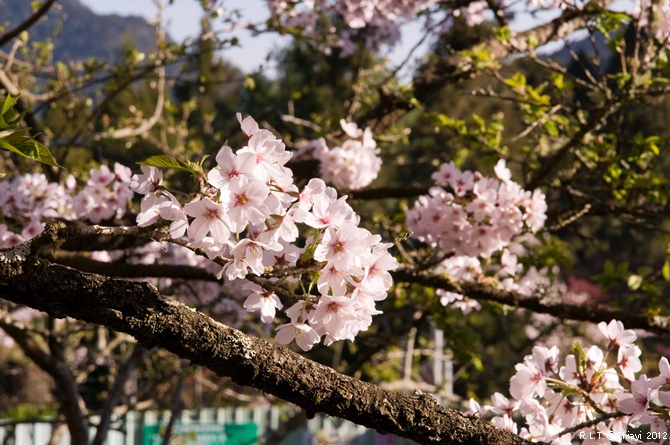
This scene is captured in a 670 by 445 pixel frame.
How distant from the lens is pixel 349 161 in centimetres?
364

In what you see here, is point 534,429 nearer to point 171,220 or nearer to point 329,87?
point 171,220

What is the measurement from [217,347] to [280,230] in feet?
0.88

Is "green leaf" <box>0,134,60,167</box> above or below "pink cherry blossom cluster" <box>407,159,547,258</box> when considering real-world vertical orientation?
below

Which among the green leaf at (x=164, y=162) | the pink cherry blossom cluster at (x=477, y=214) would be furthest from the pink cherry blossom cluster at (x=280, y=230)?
the pink cherry blossom cluster at (x=477, y=214)

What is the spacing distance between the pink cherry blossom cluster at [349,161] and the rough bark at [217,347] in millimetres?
2022

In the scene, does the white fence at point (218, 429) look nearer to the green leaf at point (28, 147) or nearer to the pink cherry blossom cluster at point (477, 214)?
the pink cherry blossom cluster at point (477, 214)

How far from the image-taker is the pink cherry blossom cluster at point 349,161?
3627 mm

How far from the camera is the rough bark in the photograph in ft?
4.80

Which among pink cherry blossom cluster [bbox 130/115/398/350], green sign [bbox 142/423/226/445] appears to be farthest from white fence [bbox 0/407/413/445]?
pink cherry blossom cluster [bbox 130/115/398/350]

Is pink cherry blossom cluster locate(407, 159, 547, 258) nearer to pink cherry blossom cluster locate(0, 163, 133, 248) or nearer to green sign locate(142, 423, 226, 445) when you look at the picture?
pink cherry blossom cluster locate(0, 163, 133, 248)

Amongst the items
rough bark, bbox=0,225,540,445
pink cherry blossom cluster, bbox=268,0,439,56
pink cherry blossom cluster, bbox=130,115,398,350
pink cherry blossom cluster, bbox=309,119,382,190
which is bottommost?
rough bark, bbox=0,225,540,445

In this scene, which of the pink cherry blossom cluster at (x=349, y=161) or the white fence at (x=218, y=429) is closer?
the pink cherry blossom cluster at (x=349, y=161)

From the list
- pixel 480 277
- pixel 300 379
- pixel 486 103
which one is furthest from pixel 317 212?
pixel 486 103

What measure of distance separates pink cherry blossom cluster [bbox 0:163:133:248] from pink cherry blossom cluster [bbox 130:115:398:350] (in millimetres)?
1717
